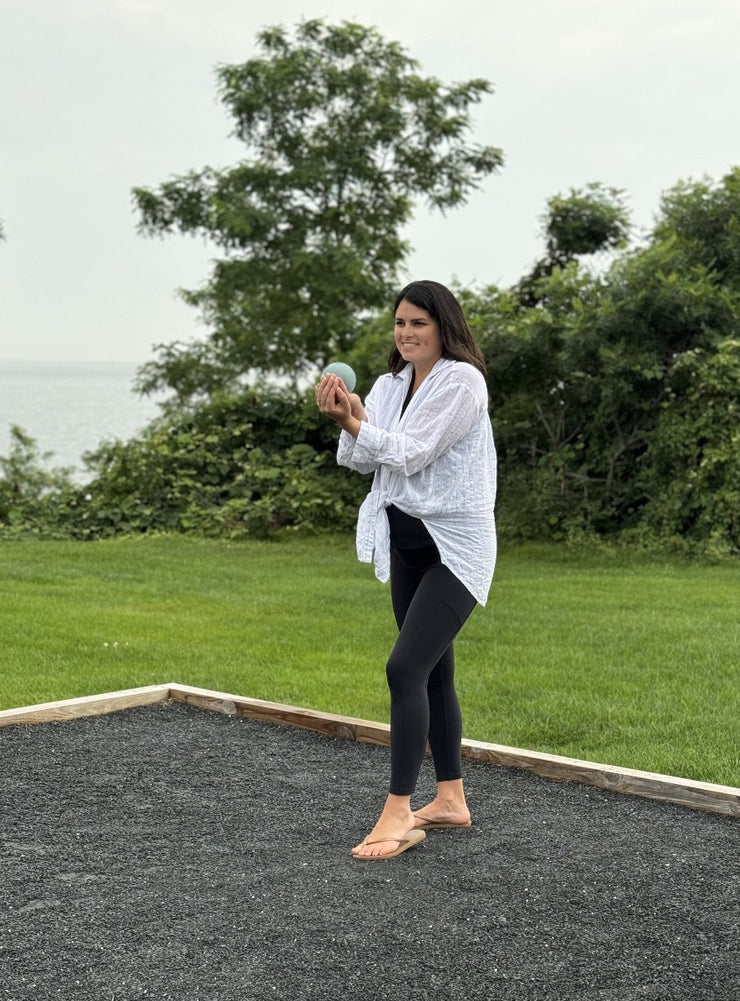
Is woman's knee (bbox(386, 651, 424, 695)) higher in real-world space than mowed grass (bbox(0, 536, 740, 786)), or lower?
higher

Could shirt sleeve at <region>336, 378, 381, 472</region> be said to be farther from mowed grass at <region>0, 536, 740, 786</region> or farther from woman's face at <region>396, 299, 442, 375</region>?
mowed grass at <region>0, 536, 740, 786</region>

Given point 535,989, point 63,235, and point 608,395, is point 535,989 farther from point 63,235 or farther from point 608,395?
point 63,235

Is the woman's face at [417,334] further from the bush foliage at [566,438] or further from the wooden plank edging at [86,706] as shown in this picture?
the bush foliage at [566,438]

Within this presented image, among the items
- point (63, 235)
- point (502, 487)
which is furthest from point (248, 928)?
point (63, 235)

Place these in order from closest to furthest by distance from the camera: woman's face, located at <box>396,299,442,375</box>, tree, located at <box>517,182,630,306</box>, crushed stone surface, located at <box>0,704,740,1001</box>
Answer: crushed stone surface, located at <box>0,704,740,1001</box>
woman's face, located at <box>396,299,442,375</box>
tree, located at <box>517,182,630,306</box>

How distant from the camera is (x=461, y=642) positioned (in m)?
7.69

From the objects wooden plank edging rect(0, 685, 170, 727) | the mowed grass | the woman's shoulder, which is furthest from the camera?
the mowed grass

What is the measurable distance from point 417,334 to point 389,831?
1572 millimetres

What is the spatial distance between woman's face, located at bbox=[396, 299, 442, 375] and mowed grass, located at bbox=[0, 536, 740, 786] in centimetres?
210

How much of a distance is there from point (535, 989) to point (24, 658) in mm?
4746

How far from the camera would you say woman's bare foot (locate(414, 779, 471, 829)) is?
4125 mm

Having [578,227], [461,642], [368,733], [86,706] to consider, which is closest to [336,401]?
[368,733]

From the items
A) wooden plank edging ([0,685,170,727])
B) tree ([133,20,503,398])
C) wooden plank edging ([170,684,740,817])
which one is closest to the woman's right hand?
wooden plank edging ([170,684,740,817])

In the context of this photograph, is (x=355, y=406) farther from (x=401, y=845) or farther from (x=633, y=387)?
(x=633, y=387)
